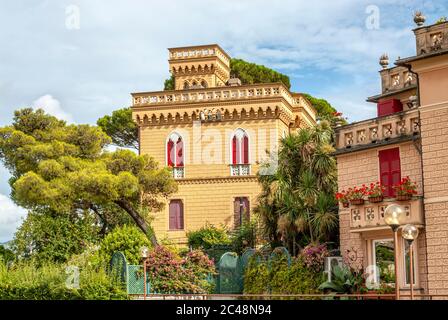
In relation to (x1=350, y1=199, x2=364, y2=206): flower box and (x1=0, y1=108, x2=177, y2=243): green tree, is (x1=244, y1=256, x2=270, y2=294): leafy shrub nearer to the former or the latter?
(x1=350, y1=199, x2=364, y2=206): flower box

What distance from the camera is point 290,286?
31375mm

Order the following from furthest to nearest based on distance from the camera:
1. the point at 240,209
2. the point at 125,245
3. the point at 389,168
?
the point at 240,209, the point at 125,245, the point at 389,168

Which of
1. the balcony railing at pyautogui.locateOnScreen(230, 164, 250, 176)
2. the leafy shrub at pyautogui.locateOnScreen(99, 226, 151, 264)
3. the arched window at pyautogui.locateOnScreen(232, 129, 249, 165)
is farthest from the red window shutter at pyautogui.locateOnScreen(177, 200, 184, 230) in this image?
the leafy shrub at pyautogui.locateOnScreen(99, 226, 151, 264)

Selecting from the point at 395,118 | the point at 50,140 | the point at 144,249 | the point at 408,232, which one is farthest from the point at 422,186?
the point at 50,140

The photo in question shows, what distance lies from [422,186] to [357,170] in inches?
134

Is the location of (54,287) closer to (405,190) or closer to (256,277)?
(256,277)

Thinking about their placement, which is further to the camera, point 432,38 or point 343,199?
point 343,199

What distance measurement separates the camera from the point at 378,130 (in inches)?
1147

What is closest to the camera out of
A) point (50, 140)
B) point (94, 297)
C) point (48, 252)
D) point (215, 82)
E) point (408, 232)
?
point (408, 232)

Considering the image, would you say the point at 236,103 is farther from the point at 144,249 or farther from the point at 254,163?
the point at 144,249

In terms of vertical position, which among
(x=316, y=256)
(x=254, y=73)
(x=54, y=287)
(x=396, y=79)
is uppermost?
(x=254, y=73)

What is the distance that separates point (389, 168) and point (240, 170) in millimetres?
20578

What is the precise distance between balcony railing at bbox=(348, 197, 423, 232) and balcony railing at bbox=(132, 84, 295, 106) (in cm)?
2032

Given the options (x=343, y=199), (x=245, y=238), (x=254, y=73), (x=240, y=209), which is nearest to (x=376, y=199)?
(x=343, y=199)
